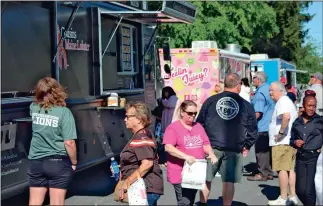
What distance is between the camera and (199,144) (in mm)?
5824

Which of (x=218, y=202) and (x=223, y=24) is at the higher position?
(x=223, y=24)

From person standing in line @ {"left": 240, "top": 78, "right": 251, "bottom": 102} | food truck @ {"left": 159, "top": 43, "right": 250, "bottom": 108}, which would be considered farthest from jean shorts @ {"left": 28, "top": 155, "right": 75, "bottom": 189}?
food truck @ {"left": 159, "top": 43, "right": 250, "bottom": 108}

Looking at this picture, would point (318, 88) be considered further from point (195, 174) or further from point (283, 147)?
point (195, 174)

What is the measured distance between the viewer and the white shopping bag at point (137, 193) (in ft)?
15.9

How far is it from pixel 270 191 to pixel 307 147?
223 centimetres

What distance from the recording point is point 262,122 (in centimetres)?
878

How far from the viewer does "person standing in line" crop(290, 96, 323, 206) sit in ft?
20.6

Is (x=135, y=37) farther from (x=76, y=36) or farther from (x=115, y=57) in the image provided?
(x=76, y=36)

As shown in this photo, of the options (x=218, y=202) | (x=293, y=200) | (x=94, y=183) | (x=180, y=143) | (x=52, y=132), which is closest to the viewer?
(x=52, y=132)

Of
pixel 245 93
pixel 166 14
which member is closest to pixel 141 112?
pixel 166 14

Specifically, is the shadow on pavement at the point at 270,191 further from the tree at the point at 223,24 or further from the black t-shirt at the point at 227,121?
the tree at the point at 223,24

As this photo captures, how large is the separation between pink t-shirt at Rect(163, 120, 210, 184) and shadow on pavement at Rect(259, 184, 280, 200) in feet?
8.31

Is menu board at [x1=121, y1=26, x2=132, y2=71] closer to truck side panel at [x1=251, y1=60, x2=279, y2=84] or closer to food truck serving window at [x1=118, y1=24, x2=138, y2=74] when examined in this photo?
food truck serving window at [x1=118, y1=24, x2=138, y2=74]

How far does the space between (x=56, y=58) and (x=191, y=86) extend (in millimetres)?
9154
